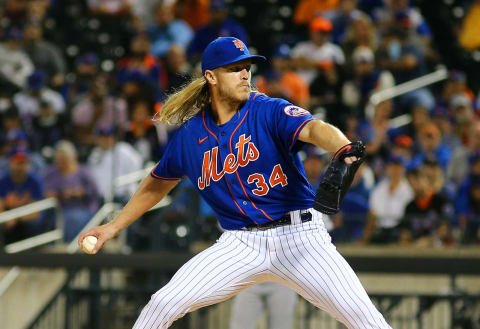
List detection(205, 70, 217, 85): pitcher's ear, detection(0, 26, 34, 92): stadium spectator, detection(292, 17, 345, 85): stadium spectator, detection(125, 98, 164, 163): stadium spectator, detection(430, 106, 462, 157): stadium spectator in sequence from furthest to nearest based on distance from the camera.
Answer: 1. detection(0, 26, 34, 92): stadium spectator
2. detection(292, 17, 345, 85): stadium spectator
3. detection(430, 106, 462, 157): stadium spectator
4. detection(125, 98, 164, 163): stadium spectator
5. detection(205, 70, 217, 85): pitcher's ear

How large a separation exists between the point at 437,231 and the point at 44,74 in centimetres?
516

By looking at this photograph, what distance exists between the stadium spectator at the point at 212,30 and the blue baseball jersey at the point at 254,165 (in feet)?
18.3

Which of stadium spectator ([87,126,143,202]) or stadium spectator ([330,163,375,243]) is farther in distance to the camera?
stadium spectator ([87,126,143,202])

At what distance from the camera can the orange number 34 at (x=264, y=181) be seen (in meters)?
4.14

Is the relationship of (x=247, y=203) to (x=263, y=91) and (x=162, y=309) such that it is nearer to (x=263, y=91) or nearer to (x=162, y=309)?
(x=162, y=309)

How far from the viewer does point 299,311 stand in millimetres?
7023

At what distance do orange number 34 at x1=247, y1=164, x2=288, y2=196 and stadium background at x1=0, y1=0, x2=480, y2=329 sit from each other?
1.60 meters

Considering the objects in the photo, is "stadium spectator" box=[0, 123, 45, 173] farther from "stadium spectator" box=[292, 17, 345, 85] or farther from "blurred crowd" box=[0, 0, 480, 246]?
"stadium spectator" box=[292, 17, 345, 85]

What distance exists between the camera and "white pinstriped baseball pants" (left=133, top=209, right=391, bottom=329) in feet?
12.8

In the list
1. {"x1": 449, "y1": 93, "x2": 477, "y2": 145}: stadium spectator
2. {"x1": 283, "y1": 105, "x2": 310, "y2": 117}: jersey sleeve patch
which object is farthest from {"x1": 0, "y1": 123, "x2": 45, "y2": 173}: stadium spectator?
{"x1": 283, "y1": 105, "x2": 310, "y2": 117}: jersey sleeve patch

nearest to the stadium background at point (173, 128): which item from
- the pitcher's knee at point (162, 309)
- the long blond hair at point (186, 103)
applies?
the long blond hair at point (186, 103)

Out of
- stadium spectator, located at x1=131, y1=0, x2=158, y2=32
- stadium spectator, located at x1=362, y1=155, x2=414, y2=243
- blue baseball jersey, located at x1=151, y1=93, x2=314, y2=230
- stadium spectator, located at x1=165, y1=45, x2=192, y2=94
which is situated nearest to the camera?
blue baseball jersey, located at x1=151, y1=93, x2=314, y2=230

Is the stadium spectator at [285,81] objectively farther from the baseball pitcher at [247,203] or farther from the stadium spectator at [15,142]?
the baseball pitcher at [247,203]

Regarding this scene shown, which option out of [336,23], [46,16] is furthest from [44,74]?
[336,23]
